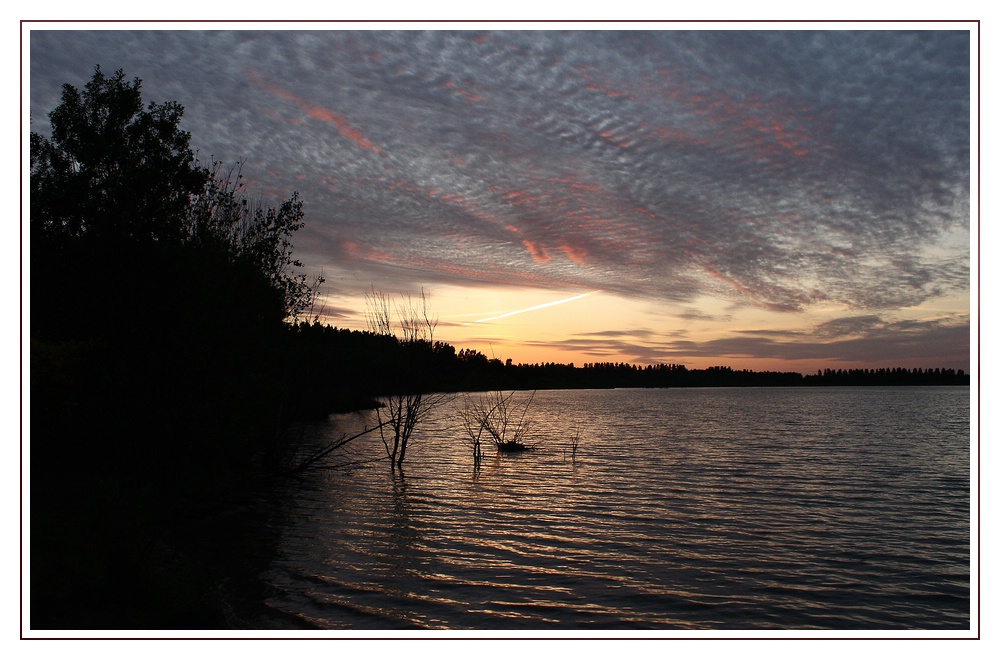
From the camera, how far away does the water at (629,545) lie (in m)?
11.2

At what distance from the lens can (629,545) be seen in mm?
15711

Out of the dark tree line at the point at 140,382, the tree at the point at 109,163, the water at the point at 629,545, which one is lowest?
the water at the point at 629,545

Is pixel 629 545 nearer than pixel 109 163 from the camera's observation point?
Yes

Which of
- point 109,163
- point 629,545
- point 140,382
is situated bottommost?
point 629,545

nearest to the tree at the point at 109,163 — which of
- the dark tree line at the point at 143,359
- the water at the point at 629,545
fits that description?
the dark tree line at the point at 143,359

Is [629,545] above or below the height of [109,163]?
below

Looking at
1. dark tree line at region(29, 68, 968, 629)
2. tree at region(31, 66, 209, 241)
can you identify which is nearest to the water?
dark tree line at region(29, 68, 968, 629)

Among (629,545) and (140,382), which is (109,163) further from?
(629,545)

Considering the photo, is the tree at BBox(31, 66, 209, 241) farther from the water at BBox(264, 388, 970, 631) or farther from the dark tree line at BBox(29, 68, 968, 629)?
the water at BBox(264, 388, 970, 631)

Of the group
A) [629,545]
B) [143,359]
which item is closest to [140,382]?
[143,359]

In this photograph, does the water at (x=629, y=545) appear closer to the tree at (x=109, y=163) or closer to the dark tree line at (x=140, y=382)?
the dark tree line at (x=140, y=382)

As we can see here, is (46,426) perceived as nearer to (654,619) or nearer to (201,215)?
(201,215)
